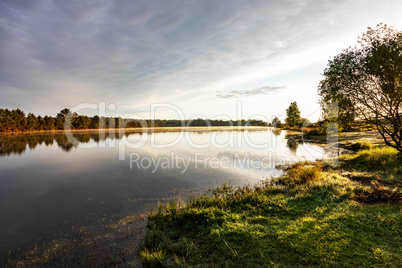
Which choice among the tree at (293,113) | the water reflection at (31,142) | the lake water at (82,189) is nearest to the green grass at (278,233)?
the lake water at (82,189)

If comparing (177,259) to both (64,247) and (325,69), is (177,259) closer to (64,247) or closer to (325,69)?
(64,247)

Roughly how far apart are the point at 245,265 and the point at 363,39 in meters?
20.7

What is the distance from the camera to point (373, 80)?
15359 mm

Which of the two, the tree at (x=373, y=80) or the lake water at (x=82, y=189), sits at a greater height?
the tree at (x=373, y=80)

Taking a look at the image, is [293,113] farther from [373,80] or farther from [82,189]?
[82,189]

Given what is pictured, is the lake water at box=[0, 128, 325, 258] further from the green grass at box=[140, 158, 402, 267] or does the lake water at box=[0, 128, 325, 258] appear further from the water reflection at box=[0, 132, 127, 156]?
the water reflection at box=[0, 132, 127, 156]

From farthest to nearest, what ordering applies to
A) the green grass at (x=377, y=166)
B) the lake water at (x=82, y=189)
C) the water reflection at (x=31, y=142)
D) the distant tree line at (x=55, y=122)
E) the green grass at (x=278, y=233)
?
the distant tree line at (x=55, y=122)
the water reflection at (x=31, y=142)
the green grass at (x=377, y=166)
the lake water at (x=82, y=189)
the green grass at (x=278, y=233)

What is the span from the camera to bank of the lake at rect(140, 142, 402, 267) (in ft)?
16.6

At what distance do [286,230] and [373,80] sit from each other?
16948 mm

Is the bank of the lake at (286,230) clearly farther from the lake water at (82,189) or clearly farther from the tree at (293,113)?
the tree at (293,113)

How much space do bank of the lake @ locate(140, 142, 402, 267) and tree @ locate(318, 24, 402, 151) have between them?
25.3 ft

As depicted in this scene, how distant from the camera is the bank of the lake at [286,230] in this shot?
5.07 meters

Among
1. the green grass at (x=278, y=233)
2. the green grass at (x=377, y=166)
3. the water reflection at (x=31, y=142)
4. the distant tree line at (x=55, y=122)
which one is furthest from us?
the distant tree line at (x=55, y=122)

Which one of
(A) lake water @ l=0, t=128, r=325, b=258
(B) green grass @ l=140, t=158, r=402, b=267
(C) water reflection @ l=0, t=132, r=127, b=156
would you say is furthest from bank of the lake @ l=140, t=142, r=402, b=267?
(C) water reflection @ l=0, t=132, r=127, b=156
